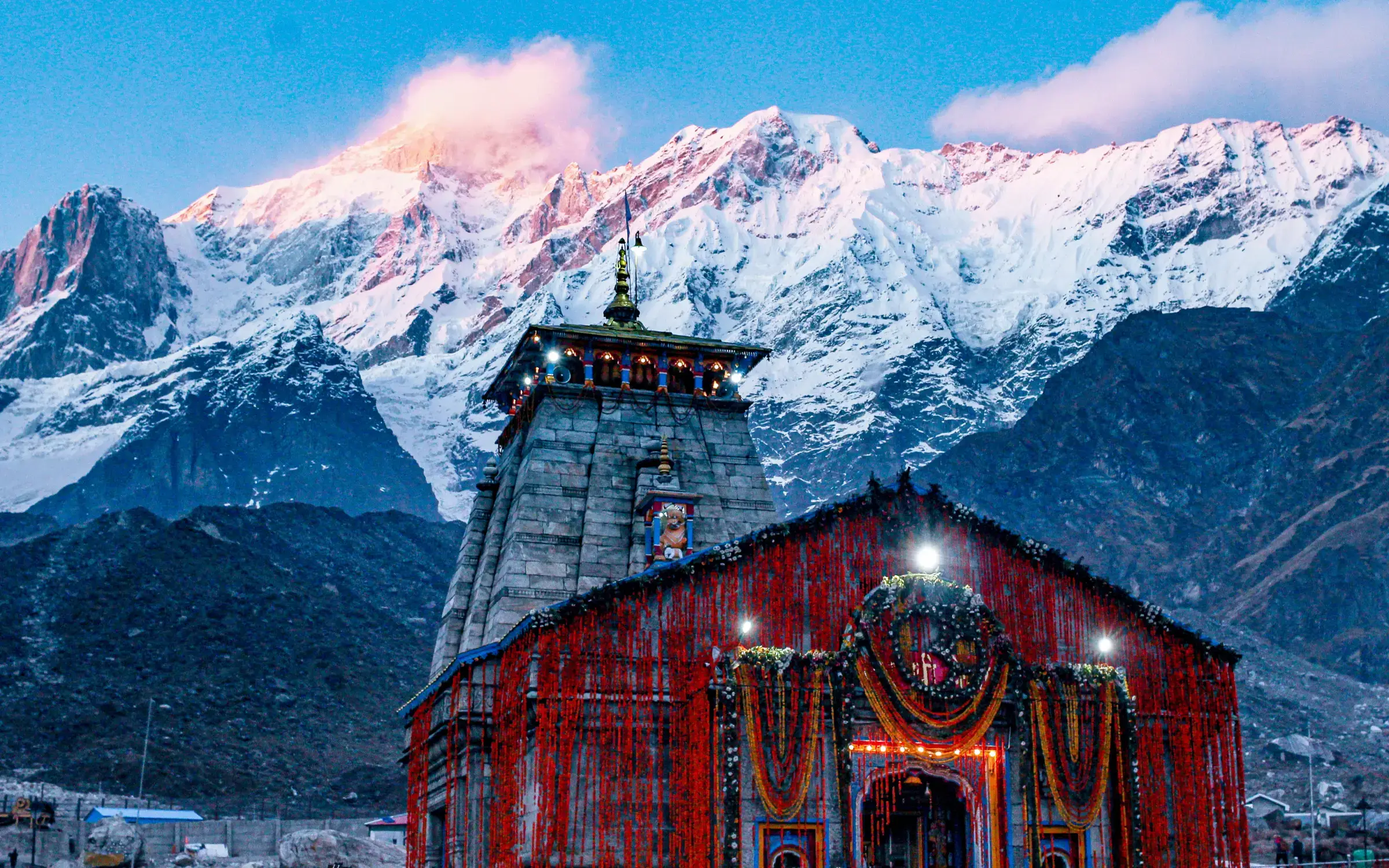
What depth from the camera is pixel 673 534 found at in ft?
109

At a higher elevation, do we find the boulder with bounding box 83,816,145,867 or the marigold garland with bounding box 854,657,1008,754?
the marigold garland with bounding box 854,657,1008,754

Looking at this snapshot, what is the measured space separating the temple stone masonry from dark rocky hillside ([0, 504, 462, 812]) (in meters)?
68.6

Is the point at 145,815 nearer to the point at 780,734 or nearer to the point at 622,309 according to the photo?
the point at 622,309

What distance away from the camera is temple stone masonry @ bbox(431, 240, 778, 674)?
34.0 m

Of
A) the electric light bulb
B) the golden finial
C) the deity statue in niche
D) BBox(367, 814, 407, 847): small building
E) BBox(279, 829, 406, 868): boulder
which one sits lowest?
BBox(279, 829, 406, 868): boulder

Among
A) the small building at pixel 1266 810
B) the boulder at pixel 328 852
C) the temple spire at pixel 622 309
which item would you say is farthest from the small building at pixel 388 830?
the small building at pixel 1266 810

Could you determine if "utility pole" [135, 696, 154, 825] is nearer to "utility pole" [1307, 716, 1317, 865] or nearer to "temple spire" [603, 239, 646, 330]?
"temple spire" [603, 239, 646, 330]

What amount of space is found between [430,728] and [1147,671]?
54.8 ft

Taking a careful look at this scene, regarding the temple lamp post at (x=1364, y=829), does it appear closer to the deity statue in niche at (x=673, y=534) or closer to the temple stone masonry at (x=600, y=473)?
the temple stone masonry at (x=600, y=473)

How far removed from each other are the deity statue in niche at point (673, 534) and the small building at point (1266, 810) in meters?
71.6

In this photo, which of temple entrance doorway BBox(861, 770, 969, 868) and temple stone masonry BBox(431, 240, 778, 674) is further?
temple stone masonry BBox(431, 240, 778, 674)

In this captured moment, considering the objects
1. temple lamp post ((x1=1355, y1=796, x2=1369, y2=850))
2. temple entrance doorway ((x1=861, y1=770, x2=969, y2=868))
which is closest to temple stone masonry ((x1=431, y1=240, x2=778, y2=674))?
temple entrance doorway ((x1=861, y1=770, x2=969, y2=868))

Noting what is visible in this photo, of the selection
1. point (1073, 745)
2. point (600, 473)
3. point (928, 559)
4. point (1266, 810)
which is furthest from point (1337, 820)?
point (600, 473)

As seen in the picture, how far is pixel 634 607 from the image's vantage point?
2966cm
